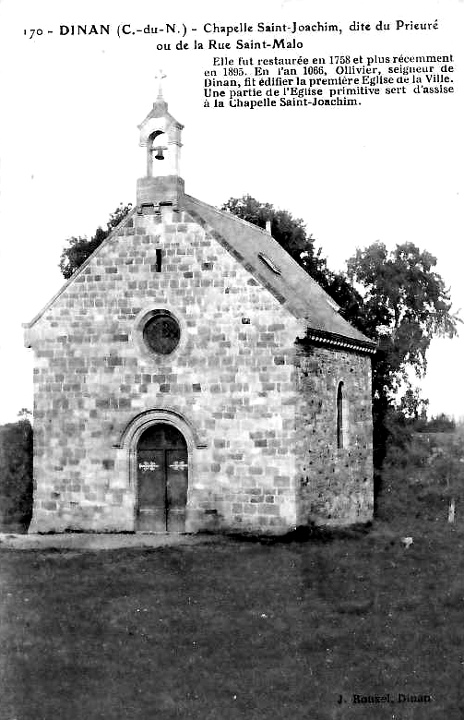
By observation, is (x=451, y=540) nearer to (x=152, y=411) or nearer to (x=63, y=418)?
(x=152, y=411)

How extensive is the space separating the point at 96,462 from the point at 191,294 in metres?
4.93

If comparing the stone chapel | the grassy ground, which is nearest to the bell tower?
the stone chapel

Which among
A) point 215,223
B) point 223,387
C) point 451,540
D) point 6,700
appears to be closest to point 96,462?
point 223,387

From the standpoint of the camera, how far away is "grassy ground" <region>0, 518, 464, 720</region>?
12.8m

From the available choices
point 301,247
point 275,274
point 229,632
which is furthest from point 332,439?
point 301,247

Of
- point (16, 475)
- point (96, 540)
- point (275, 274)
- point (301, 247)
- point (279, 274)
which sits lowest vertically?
point (96, 540)

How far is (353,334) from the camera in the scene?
95.2 ft

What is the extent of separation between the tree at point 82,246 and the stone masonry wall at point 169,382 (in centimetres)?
1216

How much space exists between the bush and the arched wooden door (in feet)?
31.6

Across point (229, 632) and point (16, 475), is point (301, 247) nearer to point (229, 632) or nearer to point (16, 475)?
point (16, 475)

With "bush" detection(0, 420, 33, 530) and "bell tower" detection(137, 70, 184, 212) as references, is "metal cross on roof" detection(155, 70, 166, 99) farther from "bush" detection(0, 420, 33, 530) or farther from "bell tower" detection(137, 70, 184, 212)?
"bush" detection(0, 420, 33, 530)

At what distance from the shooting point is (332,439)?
25734 millimetres

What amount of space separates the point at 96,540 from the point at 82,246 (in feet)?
55.5

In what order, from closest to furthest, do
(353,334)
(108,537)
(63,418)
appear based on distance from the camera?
(108,537), (63,418), (353,334)
